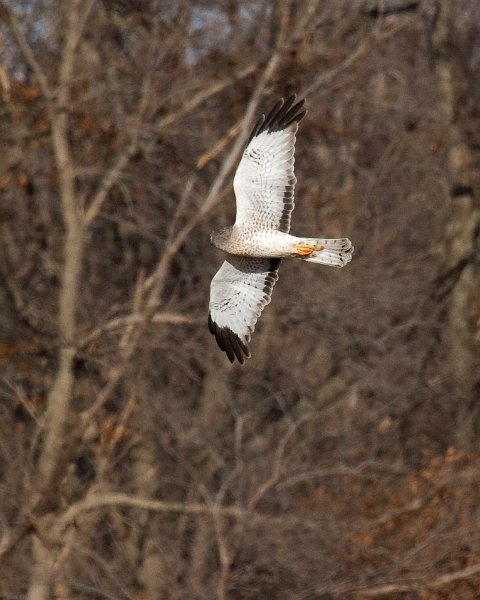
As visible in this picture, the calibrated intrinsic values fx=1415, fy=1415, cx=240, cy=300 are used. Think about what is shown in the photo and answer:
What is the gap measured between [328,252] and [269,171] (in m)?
0.57

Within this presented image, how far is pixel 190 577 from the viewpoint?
11.9 m

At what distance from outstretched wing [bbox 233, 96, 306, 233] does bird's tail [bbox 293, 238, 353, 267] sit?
0.23 metres

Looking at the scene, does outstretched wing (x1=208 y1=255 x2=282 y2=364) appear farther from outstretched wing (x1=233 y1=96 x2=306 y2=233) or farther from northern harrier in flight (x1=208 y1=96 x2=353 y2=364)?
outstretched wing (x1=233 y1=96 x2=306 y2=233)

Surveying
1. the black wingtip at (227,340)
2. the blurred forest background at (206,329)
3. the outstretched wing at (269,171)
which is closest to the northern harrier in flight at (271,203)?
the outstretched wing at (269,171)

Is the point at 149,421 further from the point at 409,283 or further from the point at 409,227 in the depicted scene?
the point at 409,227

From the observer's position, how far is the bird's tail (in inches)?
308

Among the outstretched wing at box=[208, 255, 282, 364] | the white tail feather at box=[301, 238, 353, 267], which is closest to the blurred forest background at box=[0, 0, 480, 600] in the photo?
the outstretched wing at box=[208, 255, 282, 364]

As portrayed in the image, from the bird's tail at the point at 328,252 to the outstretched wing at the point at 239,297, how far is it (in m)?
0.52

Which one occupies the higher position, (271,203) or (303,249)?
(271,203)

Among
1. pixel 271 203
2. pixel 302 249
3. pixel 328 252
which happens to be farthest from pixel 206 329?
pixel 302 249

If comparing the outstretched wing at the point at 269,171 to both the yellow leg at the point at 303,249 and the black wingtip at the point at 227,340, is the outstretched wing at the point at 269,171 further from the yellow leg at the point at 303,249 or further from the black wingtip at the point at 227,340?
the black wingtip at the point at 227,340

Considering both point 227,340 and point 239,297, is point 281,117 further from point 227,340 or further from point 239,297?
point 227,340

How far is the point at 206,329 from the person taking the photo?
14.5 m

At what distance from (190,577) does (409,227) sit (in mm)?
7287
